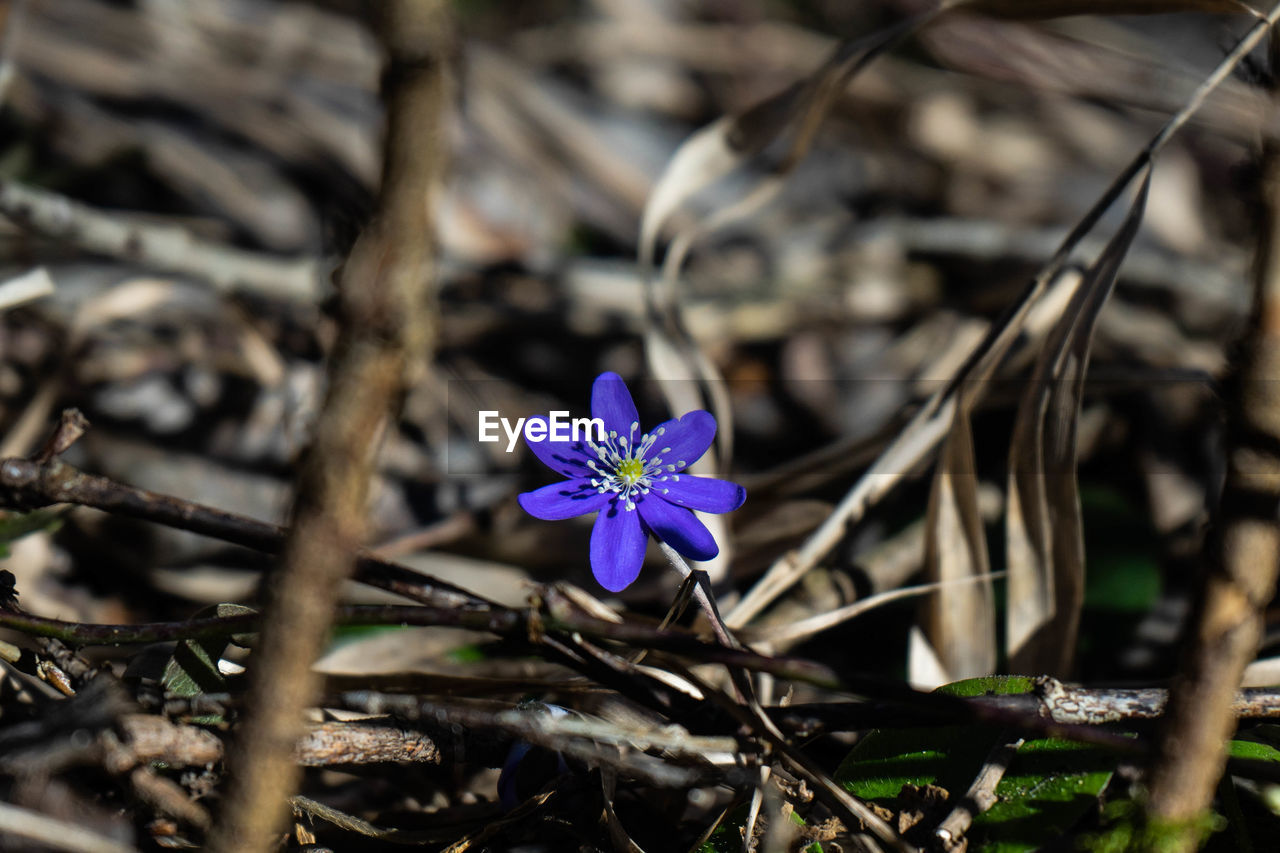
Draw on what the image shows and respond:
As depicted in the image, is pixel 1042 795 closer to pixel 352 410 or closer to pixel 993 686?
pixel 993 686

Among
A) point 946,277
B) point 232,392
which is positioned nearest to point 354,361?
point 232,392

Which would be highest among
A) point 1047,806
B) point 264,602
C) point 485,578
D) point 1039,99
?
point 1039,99

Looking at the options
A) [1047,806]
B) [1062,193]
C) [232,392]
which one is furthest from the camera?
[1062,193]

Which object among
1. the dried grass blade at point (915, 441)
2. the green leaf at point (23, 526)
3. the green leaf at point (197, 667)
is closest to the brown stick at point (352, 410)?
the green leaf at point (197, 667)

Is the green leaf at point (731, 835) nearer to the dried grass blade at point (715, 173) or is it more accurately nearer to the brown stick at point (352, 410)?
the brown stick at point (352, 410)

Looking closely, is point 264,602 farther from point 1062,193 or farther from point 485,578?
point 1062,193

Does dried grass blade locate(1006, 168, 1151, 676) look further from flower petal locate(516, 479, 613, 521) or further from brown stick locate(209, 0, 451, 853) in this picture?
brown stick locate(209, 0, 451, 853)

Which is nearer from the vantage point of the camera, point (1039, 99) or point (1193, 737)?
point (1193, 737)
